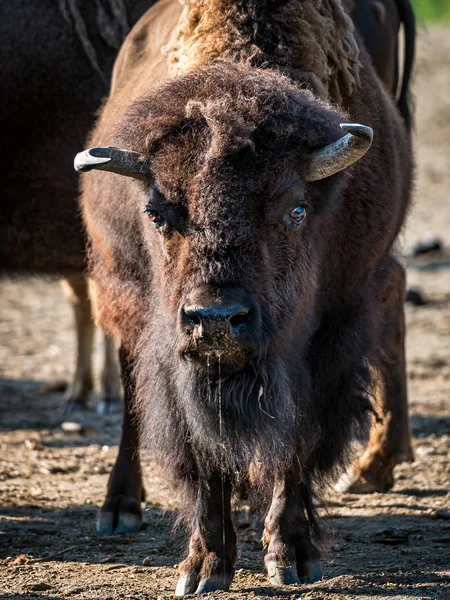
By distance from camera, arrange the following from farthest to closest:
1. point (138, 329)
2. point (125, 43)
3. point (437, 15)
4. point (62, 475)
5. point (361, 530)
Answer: point (437, 15) → point (62, 475) → point (125, 43) → point (361, 530) → point (138, 329)

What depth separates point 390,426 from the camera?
598 cm

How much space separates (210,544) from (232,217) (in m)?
1.40

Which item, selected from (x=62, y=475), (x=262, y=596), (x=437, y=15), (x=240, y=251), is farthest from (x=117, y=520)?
(x=437, y=15)

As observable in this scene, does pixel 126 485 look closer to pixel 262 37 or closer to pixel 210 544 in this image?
pixel 210 544

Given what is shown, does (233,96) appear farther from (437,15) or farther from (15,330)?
(437,15)

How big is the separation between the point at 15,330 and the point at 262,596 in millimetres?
6976

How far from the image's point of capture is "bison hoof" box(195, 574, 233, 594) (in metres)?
4.15

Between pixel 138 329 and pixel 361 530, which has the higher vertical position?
pixel 138 329

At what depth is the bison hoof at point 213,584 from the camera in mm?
4152

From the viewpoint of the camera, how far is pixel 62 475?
6188 mm

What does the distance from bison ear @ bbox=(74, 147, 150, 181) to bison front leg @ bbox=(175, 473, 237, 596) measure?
134cm

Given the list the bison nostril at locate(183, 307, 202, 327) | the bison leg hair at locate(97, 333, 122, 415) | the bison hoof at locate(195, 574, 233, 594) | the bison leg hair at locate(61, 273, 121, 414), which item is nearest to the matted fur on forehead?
the bison nostril at locate(183, 307, 202, 327)

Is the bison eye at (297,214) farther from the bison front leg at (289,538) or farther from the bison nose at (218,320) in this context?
the bison front leg at (289,538)

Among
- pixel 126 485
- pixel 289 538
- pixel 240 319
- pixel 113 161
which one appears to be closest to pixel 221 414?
pixel 240 319
